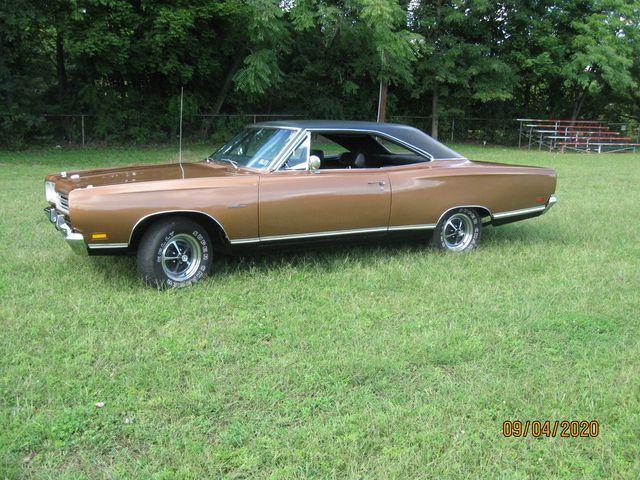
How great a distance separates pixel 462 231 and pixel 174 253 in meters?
3.22

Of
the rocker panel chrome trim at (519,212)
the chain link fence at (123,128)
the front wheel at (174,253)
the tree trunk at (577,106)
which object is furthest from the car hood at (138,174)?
the tree trunk at (577,106)

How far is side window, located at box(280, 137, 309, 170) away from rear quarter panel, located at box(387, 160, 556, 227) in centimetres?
92

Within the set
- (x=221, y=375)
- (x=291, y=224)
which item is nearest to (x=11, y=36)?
(x=291, y=224)

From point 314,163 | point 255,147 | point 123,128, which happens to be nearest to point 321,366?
point 314,163

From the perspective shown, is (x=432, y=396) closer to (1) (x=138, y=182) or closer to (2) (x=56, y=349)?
(2) (x=56, y=349)

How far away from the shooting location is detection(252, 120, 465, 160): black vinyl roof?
6.04 meters

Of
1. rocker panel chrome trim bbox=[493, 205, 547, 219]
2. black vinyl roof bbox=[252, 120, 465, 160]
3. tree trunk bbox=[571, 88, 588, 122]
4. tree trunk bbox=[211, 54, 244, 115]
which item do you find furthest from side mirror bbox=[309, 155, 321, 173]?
tree trunk bbox=[571, 88, 588, 122]

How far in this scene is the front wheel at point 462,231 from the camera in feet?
21.3

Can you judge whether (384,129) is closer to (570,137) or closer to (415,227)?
(415,227)

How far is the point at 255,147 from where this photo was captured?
5.95m

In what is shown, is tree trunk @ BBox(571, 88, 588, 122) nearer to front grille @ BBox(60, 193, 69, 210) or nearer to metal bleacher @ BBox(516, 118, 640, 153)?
metal bleacher @ BBox(516, 118, 640, 153)

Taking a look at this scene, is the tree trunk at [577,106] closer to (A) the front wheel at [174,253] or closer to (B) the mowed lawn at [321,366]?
(B) the mowed lawn at [321,366]

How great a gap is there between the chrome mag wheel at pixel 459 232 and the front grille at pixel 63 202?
3.80m

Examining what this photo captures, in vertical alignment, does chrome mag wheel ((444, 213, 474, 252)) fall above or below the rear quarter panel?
below
